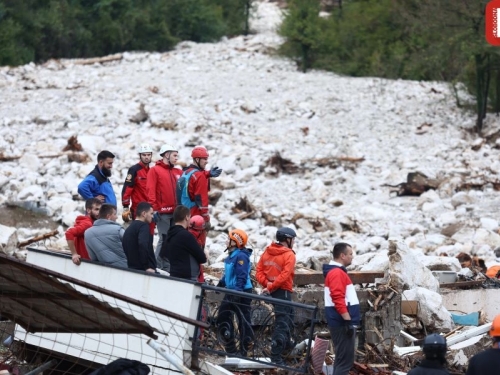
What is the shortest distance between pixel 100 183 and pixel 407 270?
11.8ft

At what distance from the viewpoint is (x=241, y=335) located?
902 cm

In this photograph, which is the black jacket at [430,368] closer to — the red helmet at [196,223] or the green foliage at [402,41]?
the red helmet at [196,223]

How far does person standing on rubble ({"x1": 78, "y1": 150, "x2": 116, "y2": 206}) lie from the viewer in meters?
11.3

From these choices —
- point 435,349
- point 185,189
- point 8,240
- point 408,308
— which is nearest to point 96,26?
point 8,240

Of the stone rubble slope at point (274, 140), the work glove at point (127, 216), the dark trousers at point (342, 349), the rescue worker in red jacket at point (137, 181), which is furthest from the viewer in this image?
the stone rubble slope at point (274, 140)

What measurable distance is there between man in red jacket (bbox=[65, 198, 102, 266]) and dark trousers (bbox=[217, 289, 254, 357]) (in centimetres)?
172

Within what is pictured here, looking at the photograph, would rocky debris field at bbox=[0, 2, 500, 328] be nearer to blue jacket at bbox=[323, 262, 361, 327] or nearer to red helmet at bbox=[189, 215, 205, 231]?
red helmet at bbox=[189, 215, 205, 231]

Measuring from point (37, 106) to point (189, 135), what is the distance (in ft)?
18.6

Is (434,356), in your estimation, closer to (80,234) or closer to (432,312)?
(80,234)

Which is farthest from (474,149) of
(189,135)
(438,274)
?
(438,274)

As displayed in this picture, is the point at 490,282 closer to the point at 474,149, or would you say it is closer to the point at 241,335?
the point at 241,335

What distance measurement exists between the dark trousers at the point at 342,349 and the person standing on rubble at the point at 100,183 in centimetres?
349

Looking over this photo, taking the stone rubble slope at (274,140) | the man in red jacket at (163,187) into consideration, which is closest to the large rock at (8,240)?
the stone rubble slope at (274,140)

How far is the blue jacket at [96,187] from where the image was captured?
11.3m
